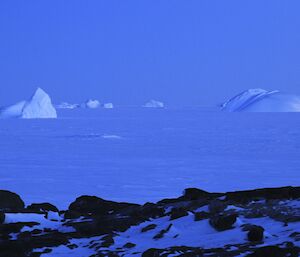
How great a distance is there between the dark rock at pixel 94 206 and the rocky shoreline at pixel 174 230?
0.67 metres

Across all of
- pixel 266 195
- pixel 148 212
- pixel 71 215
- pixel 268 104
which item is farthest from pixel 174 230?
pixel 268 104

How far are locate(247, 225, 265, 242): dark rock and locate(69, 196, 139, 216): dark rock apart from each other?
3.20 m

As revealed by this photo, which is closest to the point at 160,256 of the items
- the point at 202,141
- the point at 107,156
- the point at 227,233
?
the point at 227,233

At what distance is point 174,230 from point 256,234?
1027mm

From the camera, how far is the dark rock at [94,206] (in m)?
7.72

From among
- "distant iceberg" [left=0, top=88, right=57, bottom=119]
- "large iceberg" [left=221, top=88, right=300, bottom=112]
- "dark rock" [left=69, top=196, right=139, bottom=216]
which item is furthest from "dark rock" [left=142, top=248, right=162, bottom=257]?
"large iceberg" [left=221, top=88, right=300, bottom=112]

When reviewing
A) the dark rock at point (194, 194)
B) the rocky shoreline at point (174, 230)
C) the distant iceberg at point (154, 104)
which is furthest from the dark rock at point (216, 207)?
the distant iceberg at point (154, 104)

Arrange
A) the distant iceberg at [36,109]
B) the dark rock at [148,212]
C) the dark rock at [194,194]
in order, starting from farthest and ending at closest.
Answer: the distant iceberg at [36,109]
the dark rock at [194,194]
the dark rock at [148,212]

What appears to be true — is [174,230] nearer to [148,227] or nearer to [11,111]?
[148,227]

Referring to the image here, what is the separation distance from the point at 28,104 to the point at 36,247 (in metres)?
61.9

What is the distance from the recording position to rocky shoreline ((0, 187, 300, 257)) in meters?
4.54

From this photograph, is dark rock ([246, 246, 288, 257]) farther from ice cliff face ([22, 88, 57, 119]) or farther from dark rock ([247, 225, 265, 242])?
ice cliff face ([22, 88, 57, 119])

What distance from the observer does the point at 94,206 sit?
7.94 meters

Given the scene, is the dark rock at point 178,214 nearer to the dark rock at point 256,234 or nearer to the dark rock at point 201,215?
the dark rock at point 201,215
